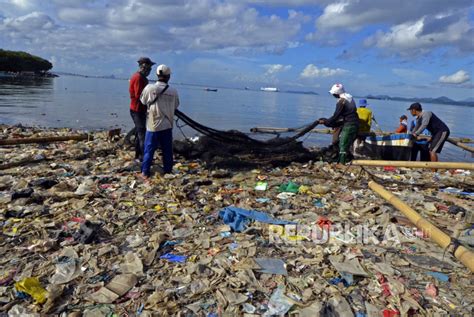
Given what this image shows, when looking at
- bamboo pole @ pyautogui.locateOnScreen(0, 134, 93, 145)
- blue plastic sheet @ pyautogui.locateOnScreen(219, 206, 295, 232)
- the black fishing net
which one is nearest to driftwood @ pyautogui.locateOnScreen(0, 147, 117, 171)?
bamboo pole @ pyautogui.locateOnScreen(0, 134, 93, 145)

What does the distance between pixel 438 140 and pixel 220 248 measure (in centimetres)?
761

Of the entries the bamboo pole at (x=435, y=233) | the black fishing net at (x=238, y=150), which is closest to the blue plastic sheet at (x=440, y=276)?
the bamboo pole at (x=435, y=233)

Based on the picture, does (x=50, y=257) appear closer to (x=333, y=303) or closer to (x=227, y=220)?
(x=227, y=220)

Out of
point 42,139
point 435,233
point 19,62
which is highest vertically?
point 19,62

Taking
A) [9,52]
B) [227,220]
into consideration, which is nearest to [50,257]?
[227,220]

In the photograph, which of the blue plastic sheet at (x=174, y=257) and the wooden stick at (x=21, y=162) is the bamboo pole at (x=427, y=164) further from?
the wooden stick at (x=21, y=162)

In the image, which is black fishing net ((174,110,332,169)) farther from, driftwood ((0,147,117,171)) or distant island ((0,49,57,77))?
distant island ((0,49,57,77))

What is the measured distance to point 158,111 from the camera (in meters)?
6.50

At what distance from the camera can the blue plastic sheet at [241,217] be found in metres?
4.69

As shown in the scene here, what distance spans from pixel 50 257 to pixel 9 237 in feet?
2.86

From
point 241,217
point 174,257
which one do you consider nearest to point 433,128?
point 241,217

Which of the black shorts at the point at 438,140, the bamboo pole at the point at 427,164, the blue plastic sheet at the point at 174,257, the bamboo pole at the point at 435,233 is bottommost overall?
the blue plastic sheet at the point at 174,257

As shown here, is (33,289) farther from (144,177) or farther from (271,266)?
(144,177)

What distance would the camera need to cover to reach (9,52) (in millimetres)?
82438
